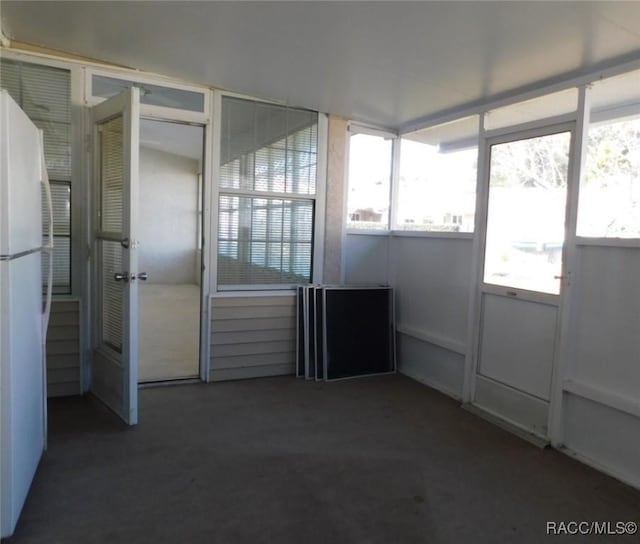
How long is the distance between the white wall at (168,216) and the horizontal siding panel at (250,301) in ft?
22.3

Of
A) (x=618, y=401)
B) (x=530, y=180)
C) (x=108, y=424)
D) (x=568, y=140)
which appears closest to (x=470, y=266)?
(x=530, y=180)

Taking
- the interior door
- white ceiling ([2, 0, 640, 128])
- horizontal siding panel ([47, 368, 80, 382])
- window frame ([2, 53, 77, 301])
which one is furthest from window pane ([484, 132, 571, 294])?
horizontal siding panel ([47, 368, 80, 382])

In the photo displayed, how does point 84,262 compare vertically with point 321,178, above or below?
below

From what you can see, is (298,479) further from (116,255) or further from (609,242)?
(609,242)

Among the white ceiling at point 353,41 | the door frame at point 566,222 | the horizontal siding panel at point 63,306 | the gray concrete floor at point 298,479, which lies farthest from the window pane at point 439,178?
the horizontal siding panel at point 63,306

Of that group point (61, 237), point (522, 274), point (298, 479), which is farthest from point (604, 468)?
point (61, 237)

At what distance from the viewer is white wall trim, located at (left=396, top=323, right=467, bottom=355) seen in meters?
3.92

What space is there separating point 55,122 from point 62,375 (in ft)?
6.17

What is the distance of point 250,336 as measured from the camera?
4.18 metres

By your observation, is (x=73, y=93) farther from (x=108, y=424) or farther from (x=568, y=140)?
(x=568, y=140)

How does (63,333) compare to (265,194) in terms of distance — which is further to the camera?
(265,194)

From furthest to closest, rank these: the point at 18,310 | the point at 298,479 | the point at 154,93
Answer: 1. the point at 154,93
2. the point at 298,479
3. the point at 18,310

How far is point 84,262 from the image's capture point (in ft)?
11.9

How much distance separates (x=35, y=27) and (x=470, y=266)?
3.49 meters
